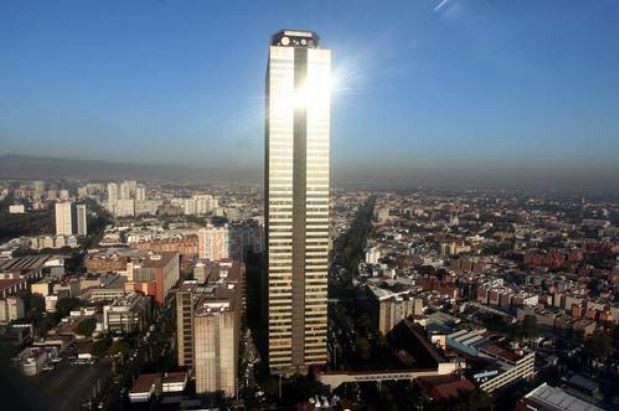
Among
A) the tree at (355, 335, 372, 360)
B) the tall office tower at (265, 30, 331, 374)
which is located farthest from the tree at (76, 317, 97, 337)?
the tree at (355, 335, 372, 360)

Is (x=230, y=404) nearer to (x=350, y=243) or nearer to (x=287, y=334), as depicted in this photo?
(x=287, y=334)

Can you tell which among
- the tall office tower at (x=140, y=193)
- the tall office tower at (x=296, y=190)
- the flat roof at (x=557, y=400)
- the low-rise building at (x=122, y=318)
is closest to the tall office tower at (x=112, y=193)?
the tall office tower at (x=140, y=193)

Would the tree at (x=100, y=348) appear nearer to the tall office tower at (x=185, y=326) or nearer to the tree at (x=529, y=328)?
the tall office tower at (x=185, y=326)

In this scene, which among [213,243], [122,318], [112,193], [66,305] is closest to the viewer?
[122,318]

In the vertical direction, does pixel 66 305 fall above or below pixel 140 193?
below

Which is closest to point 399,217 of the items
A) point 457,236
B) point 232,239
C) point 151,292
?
point 457,236

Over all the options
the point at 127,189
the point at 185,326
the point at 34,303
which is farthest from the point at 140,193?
the point at 185,326

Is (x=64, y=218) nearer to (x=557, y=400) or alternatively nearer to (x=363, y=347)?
(x=363, y=347)
